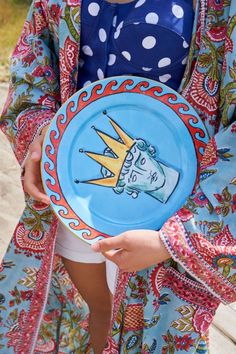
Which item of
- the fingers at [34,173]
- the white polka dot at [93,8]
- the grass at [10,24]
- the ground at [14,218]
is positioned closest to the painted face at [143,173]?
the fingers at [34,173]

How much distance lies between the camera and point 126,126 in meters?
1.48

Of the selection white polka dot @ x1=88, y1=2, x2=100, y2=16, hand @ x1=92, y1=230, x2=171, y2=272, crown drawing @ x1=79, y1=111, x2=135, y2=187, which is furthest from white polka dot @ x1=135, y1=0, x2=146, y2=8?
hand @ x1=92, y1=230, x2=171, y2=272

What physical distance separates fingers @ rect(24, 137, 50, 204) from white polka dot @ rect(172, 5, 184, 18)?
44 centimetres

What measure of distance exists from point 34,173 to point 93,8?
0.41m

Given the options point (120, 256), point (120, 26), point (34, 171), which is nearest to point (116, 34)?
point (120, 26)

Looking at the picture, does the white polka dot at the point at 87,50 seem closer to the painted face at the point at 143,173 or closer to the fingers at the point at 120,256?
the painted face at the point at 143,173

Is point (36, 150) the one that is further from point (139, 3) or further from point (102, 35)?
point (139, 3)

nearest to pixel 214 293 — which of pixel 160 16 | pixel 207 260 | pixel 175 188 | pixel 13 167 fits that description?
pixel 207 260

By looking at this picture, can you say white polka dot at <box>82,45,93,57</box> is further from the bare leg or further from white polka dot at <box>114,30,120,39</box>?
the bare leg

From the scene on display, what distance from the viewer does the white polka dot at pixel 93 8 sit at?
1485 mm

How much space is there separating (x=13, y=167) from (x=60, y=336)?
4.62ft

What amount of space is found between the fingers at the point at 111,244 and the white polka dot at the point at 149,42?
0.42m

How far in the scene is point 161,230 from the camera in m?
1.35

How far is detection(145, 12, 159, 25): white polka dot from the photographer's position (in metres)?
1.40
